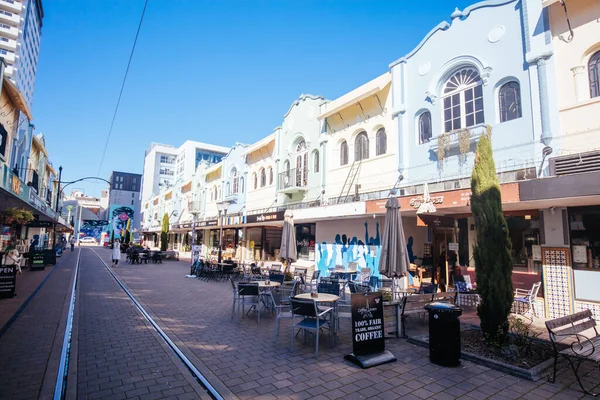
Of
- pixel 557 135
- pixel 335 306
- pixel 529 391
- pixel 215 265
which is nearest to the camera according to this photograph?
pixel 529 391

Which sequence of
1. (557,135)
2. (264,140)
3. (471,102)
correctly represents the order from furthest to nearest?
(264,140) < (471,102) < (557,135)

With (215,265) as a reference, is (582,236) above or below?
above

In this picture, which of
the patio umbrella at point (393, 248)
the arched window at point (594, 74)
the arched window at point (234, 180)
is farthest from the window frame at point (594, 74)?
the arched window at point (234, 180)

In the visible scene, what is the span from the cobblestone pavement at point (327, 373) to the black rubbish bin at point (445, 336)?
158 mm

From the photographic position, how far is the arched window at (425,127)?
13.0 meters

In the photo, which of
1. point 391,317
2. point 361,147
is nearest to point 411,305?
point 391,317

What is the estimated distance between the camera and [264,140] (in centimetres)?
2305

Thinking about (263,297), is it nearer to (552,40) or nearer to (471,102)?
(471,102)

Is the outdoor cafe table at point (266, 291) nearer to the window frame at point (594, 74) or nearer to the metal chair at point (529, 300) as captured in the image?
the metal chair at point (529, 300)

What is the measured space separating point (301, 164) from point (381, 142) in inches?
238

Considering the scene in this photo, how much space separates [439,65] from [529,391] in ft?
38.1

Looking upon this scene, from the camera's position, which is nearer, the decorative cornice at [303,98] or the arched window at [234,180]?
the decorative cornice at [303,98]

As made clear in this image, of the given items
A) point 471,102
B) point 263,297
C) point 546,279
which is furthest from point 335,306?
point 471,102

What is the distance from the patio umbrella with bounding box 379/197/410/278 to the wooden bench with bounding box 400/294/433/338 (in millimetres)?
612
